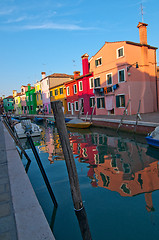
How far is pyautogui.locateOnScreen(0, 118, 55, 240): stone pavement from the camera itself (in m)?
2.40

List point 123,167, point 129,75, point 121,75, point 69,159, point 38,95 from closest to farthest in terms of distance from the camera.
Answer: point 69,159
point 123,167
point 129,75
point 121,75
point 38,95

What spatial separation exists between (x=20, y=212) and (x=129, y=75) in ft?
61.3

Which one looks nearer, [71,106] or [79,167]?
[79,167]

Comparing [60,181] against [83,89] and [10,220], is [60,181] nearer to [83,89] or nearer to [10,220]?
[10,220]

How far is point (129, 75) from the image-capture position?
760 inches

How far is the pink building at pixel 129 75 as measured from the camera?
63.8ft

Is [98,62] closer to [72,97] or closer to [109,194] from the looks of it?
[72,97]

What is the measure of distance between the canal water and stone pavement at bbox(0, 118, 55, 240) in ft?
3.82

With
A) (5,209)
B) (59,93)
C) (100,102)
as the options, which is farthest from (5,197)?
(59,93)

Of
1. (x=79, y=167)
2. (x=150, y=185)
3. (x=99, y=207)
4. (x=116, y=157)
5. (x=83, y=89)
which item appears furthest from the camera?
(x=83, y=89)

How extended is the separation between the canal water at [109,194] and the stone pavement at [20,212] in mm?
1164

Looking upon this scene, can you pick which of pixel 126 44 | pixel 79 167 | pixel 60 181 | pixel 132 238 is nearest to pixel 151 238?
pixel 132 238

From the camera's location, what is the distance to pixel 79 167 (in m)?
7.90

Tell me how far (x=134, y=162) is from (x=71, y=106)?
2363 cm
